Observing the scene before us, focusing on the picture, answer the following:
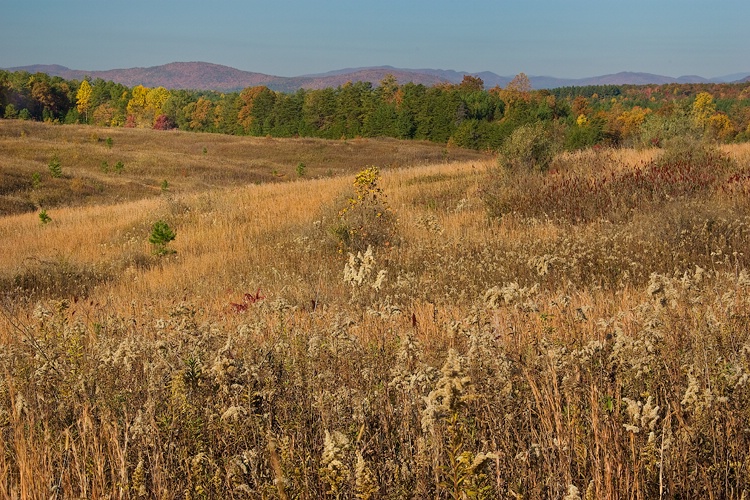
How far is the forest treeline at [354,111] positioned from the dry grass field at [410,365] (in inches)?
2064

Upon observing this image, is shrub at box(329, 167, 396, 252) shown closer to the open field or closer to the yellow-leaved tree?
the open field

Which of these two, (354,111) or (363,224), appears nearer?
(363,224)

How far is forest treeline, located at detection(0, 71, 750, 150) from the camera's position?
73.9m

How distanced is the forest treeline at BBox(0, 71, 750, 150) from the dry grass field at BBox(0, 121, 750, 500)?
52415 mm

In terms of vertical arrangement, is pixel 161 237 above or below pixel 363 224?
below

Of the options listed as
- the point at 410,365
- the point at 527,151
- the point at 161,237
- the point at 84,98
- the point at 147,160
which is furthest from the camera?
the point at 84,98

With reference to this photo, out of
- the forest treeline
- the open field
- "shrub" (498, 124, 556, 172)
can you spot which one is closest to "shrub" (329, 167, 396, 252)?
"shrub" (498, 124, 556, 172)

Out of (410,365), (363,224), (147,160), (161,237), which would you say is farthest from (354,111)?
(410,365)

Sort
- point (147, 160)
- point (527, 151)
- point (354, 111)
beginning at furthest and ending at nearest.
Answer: point (354, 111), point (147, 160), point (527, 151)

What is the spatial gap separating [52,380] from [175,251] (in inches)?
325

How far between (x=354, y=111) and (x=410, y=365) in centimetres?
7809

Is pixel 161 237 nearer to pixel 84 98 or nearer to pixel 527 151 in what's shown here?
pixel 527 151

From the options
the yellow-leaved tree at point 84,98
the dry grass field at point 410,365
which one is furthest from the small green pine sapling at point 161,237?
the yellow-leaved tree at point 84,98

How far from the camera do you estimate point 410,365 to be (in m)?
3.64
